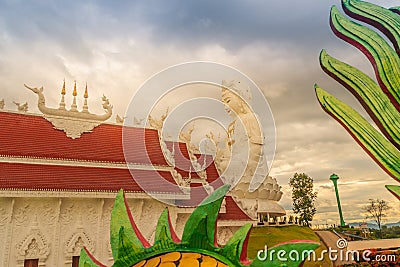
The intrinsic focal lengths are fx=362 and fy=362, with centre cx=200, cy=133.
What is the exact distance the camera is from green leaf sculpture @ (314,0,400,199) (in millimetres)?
4113

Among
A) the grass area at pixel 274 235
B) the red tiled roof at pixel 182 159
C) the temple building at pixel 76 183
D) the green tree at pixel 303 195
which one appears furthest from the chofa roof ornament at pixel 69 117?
the green tree at pixel 303 195

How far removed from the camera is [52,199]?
10.5 m

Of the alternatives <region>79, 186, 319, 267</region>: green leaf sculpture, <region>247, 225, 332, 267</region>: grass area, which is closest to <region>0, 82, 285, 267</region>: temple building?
<region>247, 225, 332, 267</region>: grass area

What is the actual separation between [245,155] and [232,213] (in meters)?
3.13

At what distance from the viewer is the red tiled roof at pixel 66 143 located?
10.9 meters

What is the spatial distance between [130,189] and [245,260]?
874cm

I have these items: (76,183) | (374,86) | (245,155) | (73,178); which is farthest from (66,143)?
(374,86)

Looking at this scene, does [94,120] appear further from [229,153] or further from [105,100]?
[229,153]

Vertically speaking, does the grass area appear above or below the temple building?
below

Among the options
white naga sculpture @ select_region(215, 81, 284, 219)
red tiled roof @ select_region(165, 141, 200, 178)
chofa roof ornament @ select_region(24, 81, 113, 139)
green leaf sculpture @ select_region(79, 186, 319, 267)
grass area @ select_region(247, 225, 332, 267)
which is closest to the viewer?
green leaf sculpture @ select_region(79, 186, 319, 267)

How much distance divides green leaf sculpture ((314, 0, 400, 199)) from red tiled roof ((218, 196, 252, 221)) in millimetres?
9038

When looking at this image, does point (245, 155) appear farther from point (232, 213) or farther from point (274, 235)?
point (274, 235)

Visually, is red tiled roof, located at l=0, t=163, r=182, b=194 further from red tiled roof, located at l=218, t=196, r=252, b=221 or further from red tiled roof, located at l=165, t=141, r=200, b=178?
red tiled roof, located at l=218, t=196, r=252, b=221

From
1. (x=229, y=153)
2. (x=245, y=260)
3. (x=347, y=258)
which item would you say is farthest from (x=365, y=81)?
(x=229, y=153)
